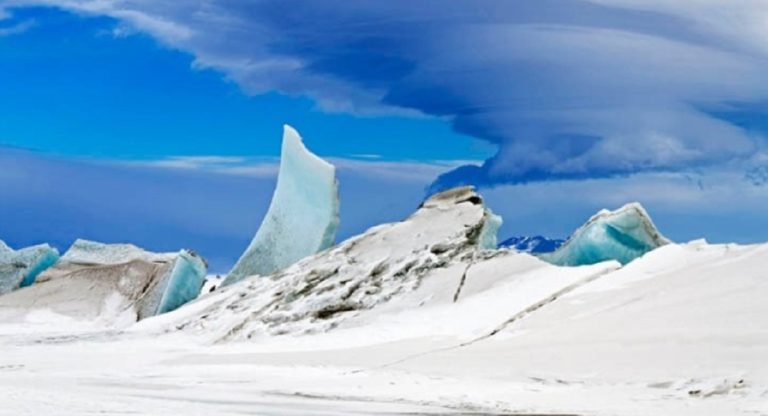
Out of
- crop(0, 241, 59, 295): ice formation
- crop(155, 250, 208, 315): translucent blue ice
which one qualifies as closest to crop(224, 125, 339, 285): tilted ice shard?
crop(155, 250, 208, 315): translucent blue ice

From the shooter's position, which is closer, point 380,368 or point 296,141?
point 380,368

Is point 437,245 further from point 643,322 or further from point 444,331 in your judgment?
point 643,322

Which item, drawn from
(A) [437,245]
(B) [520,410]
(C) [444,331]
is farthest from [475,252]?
(B) [520,410]

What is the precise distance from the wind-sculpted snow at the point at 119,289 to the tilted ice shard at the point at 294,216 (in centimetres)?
119

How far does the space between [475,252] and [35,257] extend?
17078 millimetres

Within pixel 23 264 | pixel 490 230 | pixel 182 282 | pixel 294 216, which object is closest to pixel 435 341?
pixel 490 230

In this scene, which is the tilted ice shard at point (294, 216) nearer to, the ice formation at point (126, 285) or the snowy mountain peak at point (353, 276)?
the ice formation at point (126, 285)

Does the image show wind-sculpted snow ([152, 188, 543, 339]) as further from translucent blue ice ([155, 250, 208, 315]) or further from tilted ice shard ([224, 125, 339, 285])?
translucent blue ice ([155, 250, 208, 315])

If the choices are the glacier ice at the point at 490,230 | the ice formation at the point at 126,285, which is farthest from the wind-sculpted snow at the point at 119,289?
the glacier ice at the point at 490,230

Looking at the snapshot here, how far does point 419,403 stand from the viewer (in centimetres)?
1290

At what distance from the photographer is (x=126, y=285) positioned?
94.9 feet

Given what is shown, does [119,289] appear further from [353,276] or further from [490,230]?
[490,230]

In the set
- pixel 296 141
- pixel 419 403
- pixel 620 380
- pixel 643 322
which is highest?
pixel 296 141

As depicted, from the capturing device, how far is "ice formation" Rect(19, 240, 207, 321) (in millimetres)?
27203
